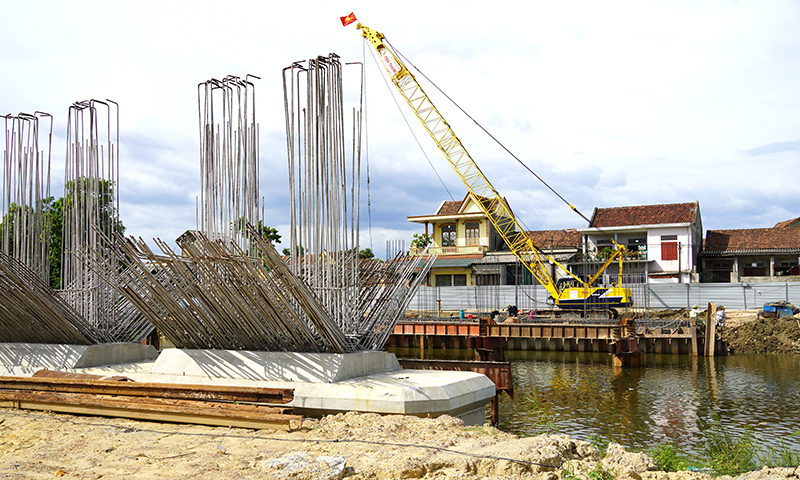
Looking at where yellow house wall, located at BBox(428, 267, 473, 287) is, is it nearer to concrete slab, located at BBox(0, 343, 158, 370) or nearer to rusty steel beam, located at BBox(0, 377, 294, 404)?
concrete slab, located at BBox(0, 343, 158, 370)

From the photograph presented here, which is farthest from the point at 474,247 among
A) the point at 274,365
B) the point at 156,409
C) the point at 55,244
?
the point at 156,409

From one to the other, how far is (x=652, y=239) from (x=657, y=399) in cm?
2660

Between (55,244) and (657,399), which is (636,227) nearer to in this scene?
(657,399)

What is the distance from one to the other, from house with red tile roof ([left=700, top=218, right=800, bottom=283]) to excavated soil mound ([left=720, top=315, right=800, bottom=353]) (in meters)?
10.6

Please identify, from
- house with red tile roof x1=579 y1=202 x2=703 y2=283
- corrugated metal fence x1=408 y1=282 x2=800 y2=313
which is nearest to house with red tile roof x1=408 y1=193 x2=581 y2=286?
house with red tile roof x1=579 y1=202 x2=703 y2=283

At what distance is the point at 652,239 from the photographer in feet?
141

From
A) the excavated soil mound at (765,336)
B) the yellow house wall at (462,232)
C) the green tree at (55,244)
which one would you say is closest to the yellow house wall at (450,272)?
the yellow house wall at (462,232)

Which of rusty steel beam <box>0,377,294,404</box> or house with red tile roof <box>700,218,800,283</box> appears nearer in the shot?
rusty steel beam <box>0,377,294,404</box>

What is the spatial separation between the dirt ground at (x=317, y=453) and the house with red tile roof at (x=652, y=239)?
34419mm

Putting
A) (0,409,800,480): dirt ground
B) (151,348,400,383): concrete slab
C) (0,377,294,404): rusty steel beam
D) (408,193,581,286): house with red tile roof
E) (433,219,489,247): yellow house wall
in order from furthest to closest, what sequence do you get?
(433,219,489,247): yellow house wall, (408,193,581,286): house with red tile roof, (151,348,400,383): concrete slab, (0,377,294,404): rusty steel beam, (0,409,800,480): dirt ground

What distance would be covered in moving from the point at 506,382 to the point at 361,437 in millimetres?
5940

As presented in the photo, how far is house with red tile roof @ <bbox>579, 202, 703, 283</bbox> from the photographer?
41.7 m

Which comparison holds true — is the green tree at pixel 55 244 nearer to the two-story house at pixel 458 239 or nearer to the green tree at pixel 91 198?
the green tree at pixel 91 198

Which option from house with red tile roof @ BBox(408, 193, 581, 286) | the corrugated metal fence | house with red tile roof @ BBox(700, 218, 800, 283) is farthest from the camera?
house with red tile roof @ BBox(408, 193, 581, 286)
